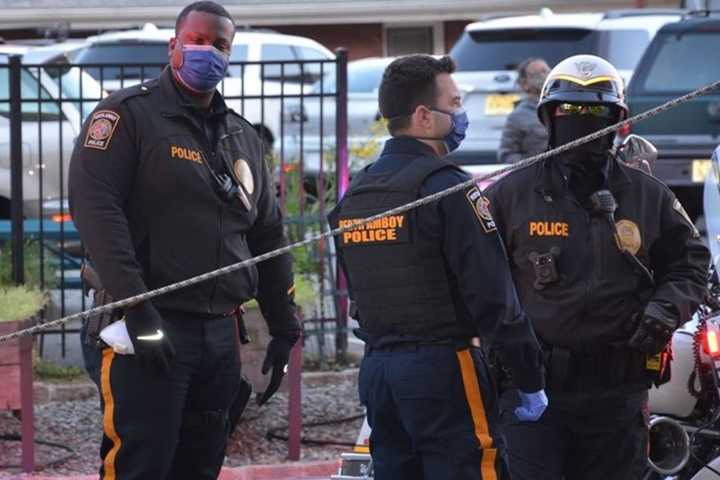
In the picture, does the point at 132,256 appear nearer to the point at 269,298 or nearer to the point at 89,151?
the point at 89,151

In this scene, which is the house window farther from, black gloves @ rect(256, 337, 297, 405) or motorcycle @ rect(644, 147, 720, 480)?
black gloves @ rect(256, 337, 297, 405)

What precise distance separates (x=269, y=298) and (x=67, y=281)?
159 inches

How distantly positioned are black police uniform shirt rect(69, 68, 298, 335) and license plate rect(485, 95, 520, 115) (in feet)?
29.2

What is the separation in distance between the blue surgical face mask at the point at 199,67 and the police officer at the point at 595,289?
103cm

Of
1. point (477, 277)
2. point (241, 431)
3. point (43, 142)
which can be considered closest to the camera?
point (477, 277)

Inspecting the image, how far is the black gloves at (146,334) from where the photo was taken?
4832mm

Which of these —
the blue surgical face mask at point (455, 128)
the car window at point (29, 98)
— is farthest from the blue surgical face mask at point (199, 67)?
the car window at point (29, 98)

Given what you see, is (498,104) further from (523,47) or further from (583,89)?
(583,89)

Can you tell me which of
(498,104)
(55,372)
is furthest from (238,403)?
(498,104)

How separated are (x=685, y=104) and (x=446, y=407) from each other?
29.2 feet

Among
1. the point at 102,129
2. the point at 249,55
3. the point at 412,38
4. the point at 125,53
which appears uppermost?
the point at 412,38

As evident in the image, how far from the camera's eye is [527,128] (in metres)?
10.4

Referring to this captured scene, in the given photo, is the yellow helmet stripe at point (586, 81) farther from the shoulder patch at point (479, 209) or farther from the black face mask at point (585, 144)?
the shoulder patch at point (479, 209)

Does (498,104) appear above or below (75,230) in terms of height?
above
